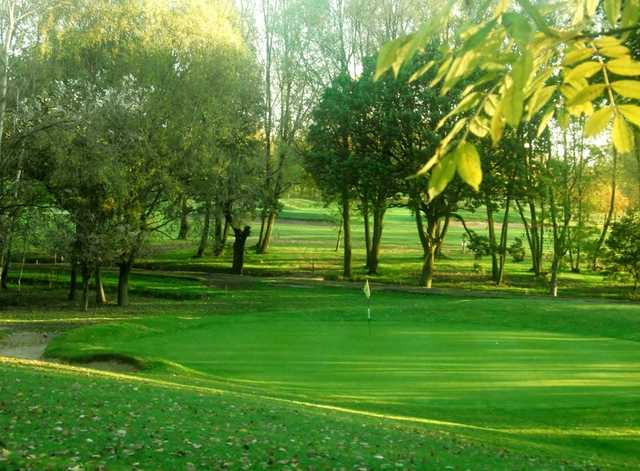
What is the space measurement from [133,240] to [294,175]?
23.7 meters

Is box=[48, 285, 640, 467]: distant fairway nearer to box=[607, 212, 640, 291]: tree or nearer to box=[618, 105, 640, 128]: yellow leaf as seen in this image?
box=[618, 105, 640, 128]: yellow leaf

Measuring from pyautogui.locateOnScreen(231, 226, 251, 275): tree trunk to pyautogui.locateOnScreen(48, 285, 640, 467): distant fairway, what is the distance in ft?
60.2

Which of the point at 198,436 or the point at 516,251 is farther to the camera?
the point at 516,251

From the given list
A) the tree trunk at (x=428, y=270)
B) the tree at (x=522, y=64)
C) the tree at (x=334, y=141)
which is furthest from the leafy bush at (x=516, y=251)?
the tree at (x=522, y=64)

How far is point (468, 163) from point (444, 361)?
56.3ft

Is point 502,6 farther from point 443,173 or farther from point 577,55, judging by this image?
point 443,173

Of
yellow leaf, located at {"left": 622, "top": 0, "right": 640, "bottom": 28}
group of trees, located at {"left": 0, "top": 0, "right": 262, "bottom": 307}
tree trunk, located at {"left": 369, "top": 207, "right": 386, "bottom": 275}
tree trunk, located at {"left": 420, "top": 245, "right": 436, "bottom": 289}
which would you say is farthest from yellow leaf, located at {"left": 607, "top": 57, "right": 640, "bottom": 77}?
tree trunk, located at {"left": 369, "top": 207, "right": 386, "bottom": 275}

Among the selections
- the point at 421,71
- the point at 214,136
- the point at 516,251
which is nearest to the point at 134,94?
the point at 214,136

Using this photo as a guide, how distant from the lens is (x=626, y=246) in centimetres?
4491

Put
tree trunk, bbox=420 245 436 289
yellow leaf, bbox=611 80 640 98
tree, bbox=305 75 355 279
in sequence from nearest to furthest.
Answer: yellow leaf, bbox=611 80 640 98 → tree, bbox=305 75 355 279 → tree trunk, bbox=420 245 436 289

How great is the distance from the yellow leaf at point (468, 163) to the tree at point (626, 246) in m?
44.9

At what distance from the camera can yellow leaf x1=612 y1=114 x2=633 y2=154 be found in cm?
279

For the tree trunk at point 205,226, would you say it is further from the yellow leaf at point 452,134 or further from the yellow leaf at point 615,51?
the yellow leaf at point 615,51

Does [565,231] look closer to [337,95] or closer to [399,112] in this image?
[399,112]
